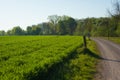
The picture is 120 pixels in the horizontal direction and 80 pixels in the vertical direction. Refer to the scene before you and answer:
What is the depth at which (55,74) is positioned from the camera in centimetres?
1548

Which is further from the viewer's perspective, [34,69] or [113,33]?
[113,33]

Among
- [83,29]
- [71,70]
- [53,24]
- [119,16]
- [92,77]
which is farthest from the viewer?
[53,24]

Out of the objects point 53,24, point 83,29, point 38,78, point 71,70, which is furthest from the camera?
point 53,24

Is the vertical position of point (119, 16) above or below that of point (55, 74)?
above

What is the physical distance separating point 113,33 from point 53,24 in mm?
83663

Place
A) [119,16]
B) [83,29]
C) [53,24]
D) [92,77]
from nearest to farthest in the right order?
[92,77]
[119,16]
[83,29]
[53,24]

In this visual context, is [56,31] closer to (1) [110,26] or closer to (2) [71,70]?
(1) [110,26]

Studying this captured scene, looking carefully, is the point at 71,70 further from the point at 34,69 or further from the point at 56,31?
the point at 56,31

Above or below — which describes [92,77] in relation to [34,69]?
below

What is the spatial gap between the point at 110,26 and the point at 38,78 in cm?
9535

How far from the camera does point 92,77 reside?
15406 millimetres

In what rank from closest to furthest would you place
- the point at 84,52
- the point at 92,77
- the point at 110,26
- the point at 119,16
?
the point at 92,77 → the point at 84,52 → the point at 119,16 → the point at 110,26

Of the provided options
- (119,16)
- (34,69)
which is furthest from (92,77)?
(119,16)

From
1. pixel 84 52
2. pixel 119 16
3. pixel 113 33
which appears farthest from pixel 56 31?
pixel 84 52
